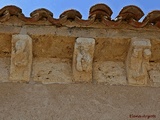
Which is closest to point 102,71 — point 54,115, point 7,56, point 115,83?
point 115,83

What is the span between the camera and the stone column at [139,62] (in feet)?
10.8

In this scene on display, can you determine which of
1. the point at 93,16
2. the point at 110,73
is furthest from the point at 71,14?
the point at 110,73

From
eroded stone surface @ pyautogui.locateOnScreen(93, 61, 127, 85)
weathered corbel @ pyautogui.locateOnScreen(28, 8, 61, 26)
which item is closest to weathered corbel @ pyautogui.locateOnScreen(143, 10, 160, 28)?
eroded stone surface @ pyautogui.locateOnScreen(93, 61, 127, 85)

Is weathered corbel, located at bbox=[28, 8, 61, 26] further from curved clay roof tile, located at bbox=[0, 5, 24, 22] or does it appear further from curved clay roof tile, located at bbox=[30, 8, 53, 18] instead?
curved clay roof tile, located at bbox=[0, 5, 24, 22]

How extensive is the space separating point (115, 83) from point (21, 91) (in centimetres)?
82

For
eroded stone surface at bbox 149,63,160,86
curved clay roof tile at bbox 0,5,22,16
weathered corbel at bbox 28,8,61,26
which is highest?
curved clay roof tile at bbox 0,5,22,16

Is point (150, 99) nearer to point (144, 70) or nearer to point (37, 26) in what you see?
point (144, 70)

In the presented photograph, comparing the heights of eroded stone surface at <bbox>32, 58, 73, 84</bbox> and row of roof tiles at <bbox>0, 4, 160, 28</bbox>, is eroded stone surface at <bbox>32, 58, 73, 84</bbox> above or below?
below

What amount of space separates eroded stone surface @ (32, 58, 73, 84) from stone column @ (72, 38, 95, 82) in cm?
10

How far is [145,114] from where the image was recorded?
3076 millimetres

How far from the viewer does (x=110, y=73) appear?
3373 millimetres

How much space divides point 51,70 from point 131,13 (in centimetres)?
88

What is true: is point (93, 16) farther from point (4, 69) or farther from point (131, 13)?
point (4, 69)

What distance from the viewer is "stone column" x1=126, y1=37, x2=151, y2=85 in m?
3.29
